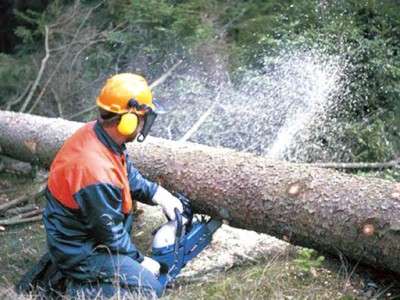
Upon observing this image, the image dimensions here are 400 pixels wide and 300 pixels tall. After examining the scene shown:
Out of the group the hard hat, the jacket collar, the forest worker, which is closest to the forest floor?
the forest worker

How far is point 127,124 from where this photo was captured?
360 cm

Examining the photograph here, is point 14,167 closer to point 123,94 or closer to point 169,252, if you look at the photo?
point 169,252

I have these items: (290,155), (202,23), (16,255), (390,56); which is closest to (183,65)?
(202,23)

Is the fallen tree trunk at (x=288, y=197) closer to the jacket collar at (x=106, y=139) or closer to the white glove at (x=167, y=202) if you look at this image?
the white glove at (x=167, y=202)

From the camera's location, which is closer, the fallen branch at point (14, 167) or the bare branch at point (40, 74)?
the fallen branch at point (14, 167)

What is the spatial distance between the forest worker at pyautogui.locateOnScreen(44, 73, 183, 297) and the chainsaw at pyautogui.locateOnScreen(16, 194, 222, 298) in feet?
0.40

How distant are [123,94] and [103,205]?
715 millimetres

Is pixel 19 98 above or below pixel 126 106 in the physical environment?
below

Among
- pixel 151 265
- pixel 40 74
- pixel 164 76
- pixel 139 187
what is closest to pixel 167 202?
pixel 139 187

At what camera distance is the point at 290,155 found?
679 cm

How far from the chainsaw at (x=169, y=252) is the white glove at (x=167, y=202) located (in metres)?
0.05

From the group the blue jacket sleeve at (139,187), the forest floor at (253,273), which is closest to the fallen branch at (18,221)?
the forest floor at (253,273)

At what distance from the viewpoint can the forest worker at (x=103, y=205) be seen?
3.54m

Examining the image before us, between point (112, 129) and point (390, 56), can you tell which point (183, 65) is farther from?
point (112, 129)
